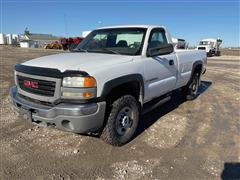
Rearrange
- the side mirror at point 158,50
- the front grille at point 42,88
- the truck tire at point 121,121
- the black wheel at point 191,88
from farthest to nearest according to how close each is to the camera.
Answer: the black wheel at point 191,88 → the side mirror at point 158,50 → the truck tire at point 121,121 → the front grille at point 42,88

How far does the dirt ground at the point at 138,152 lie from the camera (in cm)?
346

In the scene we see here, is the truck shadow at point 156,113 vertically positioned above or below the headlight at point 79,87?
below

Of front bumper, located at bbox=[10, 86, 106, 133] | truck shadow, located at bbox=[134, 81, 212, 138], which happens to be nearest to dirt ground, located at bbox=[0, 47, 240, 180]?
truck shadow, located at bbox=[134, 81, 212, 138]

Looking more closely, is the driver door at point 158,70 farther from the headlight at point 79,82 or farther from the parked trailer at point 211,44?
the parked trailer at point 211,44

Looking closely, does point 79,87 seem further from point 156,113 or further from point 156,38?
point 156,113

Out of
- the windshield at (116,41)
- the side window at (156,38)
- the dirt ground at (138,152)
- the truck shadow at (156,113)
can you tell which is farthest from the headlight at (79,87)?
the side window at (156,38)

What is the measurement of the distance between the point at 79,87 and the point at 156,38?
2418mm

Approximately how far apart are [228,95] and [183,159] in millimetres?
5280

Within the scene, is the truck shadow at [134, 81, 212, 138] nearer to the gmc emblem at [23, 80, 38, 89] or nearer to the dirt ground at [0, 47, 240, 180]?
the dirt ground at [0, 47, 240, 180]

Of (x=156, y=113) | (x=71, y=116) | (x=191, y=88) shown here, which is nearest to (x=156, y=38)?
(x=156, y=113)

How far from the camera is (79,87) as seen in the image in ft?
11.1

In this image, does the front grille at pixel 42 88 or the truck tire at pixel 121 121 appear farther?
the truck tire at pixel 121 121

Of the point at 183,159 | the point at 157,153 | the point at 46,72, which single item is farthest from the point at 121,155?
the point at 46,72

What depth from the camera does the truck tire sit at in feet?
12.8
